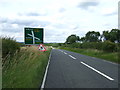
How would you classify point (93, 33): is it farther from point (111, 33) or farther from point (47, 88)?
point (47, 88)

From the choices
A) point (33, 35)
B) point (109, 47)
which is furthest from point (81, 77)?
point (109, 47)

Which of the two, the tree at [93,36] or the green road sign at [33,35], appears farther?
the tree at [93,36]

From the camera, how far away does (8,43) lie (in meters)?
9.56

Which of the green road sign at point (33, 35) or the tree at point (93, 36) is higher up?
the tree at point (93, 36)

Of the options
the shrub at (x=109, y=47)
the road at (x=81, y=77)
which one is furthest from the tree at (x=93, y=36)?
the road at (x=81, y=77)

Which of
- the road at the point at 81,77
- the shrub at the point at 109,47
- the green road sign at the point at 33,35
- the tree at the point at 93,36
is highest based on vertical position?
the tree at the point at 93,36

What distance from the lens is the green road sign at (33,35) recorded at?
64.4 ft

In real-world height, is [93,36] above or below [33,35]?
above

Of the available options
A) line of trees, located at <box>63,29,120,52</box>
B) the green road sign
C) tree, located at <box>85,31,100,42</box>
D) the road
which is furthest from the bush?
tree, located at <box>85,31,100,42</box>

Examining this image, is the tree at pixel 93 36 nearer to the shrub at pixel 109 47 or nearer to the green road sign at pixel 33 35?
the shrub at pixel 109 47

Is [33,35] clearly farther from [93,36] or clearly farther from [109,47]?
[93,36]

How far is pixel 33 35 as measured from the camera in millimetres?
20031

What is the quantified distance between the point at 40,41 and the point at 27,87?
16.0 m

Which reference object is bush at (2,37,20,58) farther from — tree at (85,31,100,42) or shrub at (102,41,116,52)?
tree at (85,31,100,42)
